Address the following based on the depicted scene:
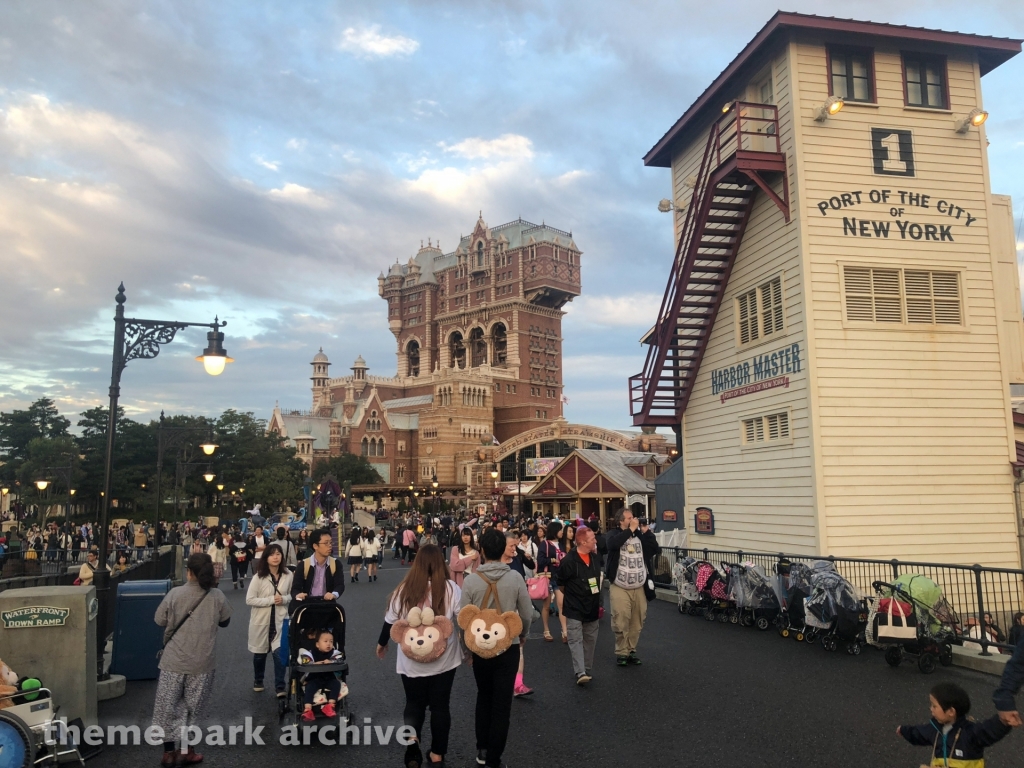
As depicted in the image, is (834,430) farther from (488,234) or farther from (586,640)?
(488,234)

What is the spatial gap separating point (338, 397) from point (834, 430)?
100m

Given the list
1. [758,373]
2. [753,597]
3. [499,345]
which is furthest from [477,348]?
[753,597]

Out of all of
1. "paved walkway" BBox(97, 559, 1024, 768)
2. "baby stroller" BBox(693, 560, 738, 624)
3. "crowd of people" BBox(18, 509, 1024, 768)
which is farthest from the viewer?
"baby stroller" BBox(693, 560, 738, 624)

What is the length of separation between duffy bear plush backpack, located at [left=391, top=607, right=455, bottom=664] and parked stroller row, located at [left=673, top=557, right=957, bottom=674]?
21.9 feet

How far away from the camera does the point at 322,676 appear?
7.32m

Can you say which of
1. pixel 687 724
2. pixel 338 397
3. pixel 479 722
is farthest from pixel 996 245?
pixel 338 397

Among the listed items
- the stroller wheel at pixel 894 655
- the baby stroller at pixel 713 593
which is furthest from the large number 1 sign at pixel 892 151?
the stroller wheel at pixel 894 655

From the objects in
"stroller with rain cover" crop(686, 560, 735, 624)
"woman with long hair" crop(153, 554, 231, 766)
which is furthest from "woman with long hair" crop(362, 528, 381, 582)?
"woman with long hair" crop(153, 554, 231, 766)

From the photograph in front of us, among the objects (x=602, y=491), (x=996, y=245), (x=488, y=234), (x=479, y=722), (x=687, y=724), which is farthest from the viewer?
(x=488, y=234)

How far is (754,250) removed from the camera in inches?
714

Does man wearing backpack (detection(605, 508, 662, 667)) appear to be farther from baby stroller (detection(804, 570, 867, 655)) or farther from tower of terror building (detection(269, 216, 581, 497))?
tower of terror building (detection(269, 216, 581, 497))

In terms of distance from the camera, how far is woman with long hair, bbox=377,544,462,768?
5945 mm

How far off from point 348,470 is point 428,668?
3145 inches

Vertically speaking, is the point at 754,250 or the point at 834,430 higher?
the point at 754,250
